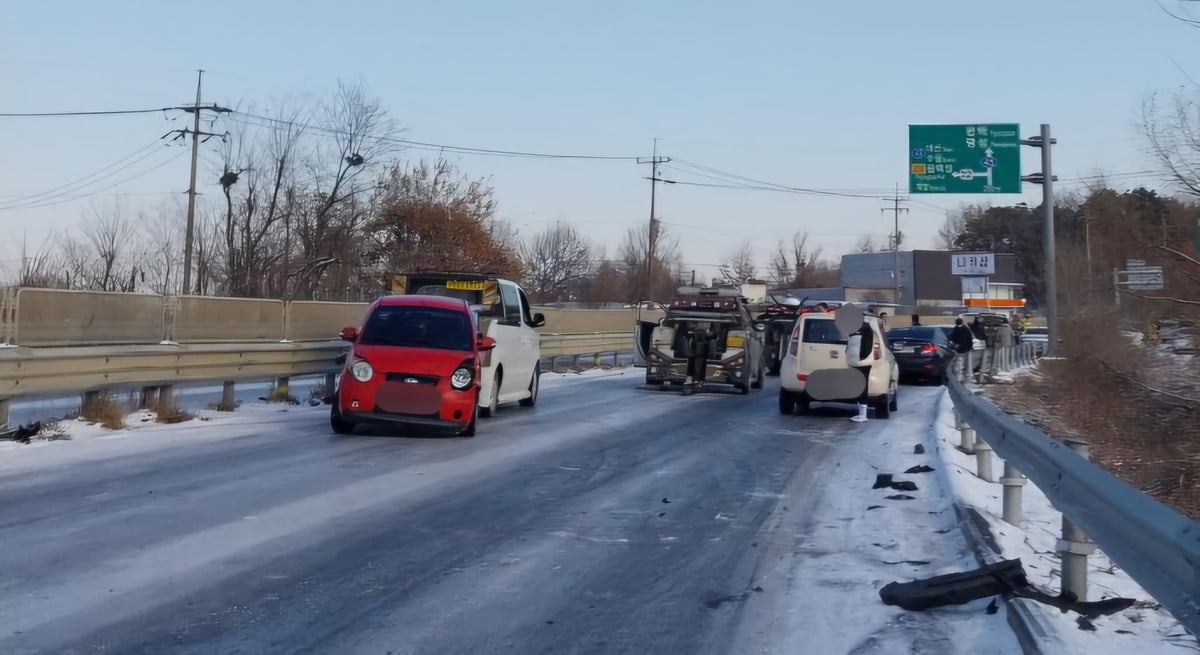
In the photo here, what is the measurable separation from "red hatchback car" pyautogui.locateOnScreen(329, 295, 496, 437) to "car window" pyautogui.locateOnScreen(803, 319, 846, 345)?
7290mm

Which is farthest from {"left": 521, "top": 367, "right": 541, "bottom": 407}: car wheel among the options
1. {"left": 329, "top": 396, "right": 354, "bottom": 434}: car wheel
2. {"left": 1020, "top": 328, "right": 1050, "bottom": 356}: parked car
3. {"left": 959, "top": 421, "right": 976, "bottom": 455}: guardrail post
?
{"left": 1020, "top": 328, "right": 1050, "bottom": 356}: parked car

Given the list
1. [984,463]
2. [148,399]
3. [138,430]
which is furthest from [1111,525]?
[148,399]

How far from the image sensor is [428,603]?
635 cm

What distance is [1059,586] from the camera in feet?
21.7

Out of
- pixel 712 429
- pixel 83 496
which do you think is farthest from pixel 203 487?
pixel 712 429

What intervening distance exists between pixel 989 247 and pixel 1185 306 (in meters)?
Answer: 52.1

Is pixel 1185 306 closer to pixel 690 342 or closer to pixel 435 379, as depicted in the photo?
pixel 690 342

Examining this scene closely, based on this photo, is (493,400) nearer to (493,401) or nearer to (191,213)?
(493,401)

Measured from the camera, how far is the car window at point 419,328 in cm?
1442

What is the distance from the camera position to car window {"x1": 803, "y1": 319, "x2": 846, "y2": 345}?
19875mm

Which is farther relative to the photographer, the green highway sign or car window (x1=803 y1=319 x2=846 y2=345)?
the green highway sign

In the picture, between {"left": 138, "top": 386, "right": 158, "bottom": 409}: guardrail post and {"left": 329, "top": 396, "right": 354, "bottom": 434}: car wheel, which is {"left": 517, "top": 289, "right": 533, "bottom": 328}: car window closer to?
{"left": 329, "top": 396, "right": 354, "bottom": 434}: car wheel

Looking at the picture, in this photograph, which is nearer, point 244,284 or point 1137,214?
point 1137,214

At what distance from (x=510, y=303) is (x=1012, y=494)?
38.0 ft
